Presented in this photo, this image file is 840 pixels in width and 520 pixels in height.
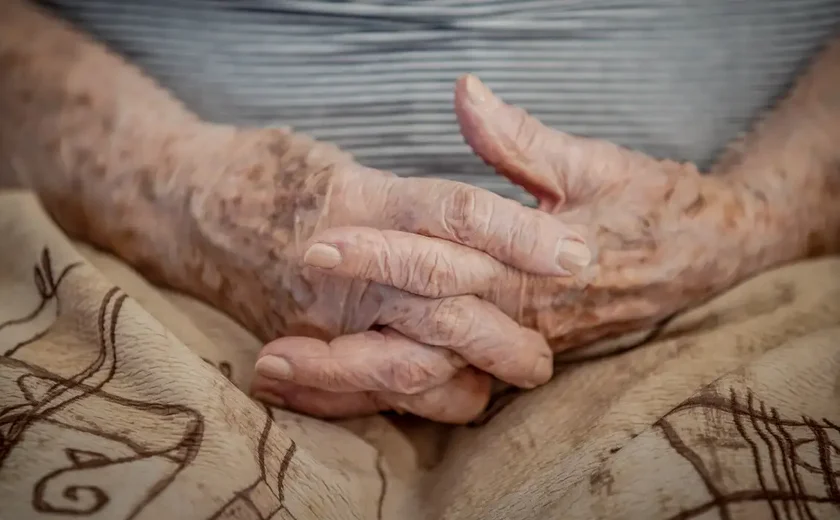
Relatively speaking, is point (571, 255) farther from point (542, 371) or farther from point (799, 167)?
point (799, 167)

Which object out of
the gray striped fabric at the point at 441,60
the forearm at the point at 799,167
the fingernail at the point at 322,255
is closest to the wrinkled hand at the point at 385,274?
the fingernail at the point at 322,255

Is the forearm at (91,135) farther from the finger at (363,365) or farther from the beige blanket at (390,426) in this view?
the finger at (363,365)

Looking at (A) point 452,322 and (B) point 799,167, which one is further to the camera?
(B) point 799,167

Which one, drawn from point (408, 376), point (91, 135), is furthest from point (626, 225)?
point (91, 135)

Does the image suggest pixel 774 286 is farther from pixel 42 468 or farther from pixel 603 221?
pixel 42 468

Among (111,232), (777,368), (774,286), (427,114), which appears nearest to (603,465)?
(777,368)

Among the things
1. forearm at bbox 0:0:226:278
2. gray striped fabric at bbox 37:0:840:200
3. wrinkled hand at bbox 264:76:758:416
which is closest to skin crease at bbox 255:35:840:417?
wrinkled hand at bbox 264:76:758:416

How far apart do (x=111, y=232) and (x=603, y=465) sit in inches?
21.3

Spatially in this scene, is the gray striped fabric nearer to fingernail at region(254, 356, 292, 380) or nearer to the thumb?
the thumb

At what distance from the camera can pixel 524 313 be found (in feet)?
2.13

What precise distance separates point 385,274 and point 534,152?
20 centimetres

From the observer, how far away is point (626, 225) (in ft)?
2.22

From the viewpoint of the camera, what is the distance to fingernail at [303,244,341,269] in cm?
59

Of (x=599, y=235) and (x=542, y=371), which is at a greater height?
(x=599, y=235)
